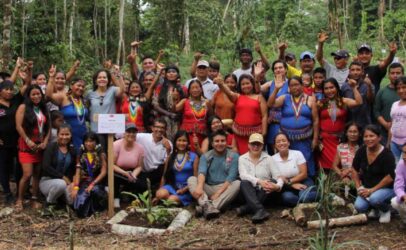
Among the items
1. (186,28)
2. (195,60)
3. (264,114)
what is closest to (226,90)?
(264,114)

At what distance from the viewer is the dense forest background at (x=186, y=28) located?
50.6 ft

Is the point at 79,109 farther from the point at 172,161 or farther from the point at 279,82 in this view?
the point at 279,82

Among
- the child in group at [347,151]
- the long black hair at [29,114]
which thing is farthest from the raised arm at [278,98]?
the long black hair at [29,114]

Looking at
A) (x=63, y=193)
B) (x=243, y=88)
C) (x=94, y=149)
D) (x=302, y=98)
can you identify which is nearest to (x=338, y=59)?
(x=302, y=98)

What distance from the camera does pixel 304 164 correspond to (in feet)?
22.9

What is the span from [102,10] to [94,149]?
69.9ft

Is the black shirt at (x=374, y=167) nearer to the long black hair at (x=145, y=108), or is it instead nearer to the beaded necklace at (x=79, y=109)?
the long black hair at (x=145, y=108)

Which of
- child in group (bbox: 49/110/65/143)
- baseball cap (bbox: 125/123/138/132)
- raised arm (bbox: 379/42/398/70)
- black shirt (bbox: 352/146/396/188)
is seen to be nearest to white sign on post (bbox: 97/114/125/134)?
baseball cap (bbox: 125/123/138/132)

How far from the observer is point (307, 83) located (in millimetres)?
7504

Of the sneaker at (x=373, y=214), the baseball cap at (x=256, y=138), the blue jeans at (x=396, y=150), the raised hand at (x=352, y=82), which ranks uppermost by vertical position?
the raised hand at (x=352, y=82)

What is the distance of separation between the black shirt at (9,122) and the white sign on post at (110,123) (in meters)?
1.58

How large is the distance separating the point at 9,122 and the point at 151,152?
7.03 feet

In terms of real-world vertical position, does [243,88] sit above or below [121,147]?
above

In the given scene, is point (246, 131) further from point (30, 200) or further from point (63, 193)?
point (30, 200)
